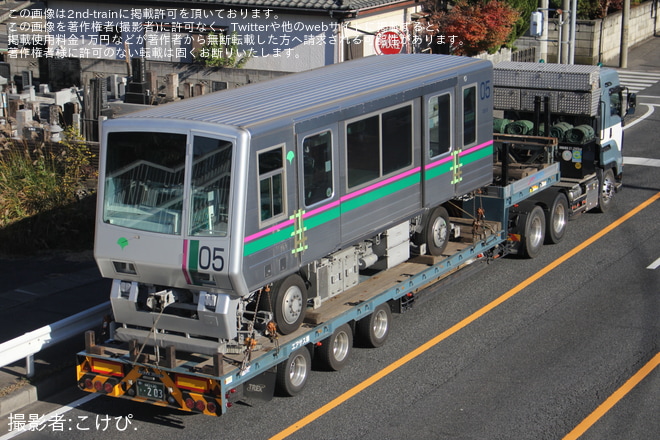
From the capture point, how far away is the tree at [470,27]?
3173 centimetres

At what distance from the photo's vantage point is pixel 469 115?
14.8m

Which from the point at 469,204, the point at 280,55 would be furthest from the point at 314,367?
the point at 280,55

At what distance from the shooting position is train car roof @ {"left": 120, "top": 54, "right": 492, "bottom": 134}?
1084 centimetres

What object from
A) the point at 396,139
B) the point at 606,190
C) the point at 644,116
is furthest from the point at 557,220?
the point at 644,116

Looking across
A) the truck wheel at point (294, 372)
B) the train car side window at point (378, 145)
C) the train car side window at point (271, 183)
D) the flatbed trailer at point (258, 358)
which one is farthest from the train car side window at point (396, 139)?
the truck wheel at point (294, 372)

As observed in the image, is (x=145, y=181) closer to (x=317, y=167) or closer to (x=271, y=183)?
(x=271, y=183)

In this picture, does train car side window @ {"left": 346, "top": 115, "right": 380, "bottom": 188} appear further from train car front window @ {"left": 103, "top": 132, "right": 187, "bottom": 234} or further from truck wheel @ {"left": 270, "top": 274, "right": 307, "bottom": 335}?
train car front window @ {"left": 103, "top": 132, "right": 187, "bottom": 234}

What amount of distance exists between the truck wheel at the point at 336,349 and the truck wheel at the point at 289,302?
0.59 m

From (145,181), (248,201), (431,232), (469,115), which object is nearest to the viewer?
(248,201)

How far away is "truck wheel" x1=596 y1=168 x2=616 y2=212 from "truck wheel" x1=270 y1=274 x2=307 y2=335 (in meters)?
9.93

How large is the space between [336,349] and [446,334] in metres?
2.10

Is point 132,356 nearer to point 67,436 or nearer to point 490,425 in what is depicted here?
point 67,436

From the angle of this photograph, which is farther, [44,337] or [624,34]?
[624,34]

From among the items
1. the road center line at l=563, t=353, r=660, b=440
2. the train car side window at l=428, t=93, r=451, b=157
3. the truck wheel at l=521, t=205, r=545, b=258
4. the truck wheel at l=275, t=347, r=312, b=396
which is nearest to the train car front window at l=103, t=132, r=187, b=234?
the truck wheel at l=275, t=347, r=312, b=396
